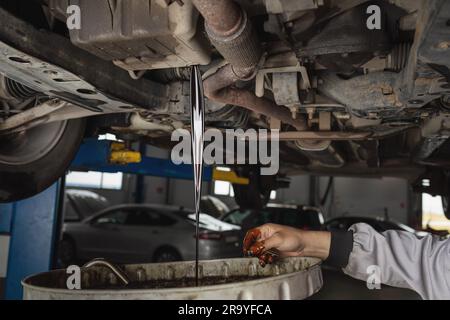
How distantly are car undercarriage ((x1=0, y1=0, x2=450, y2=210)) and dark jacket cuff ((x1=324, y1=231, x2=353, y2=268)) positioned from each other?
0.66 meters

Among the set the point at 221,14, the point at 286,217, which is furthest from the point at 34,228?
the point at 286,217

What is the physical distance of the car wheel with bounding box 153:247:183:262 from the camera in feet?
19.6

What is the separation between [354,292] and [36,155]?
3946 millimetres

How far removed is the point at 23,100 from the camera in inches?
92.4

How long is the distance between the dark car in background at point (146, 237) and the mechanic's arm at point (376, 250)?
13.8ft

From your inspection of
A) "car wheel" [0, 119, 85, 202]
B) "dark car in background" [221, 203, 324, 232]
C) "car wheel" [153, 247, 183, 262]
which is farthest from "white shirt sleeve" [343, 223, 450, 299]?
"dark car in background" [221, 203, 324, 232]

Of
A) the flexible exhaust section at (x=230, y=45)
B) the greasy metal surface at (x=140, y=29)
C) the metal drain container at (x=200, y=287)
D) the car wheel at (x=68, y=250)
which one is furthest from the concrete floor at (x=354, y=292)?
the car wheel at (x=68, y=250)

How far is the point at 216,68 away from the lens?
5.82 ft

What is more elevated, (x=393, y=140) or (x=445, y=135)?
(x=393, y=140)

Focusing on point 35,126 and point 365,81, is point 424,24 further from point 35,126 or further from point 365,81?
point 35,126

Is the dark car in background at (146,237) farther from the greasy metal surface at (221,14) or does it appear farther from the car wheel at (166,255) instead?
the greasy metal surface at (221,14)

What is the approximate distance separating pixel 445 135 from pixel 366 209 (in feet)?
46.6

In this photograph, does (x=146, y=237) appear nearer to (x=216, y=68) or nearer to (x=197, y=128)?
(x=197, y=128)
